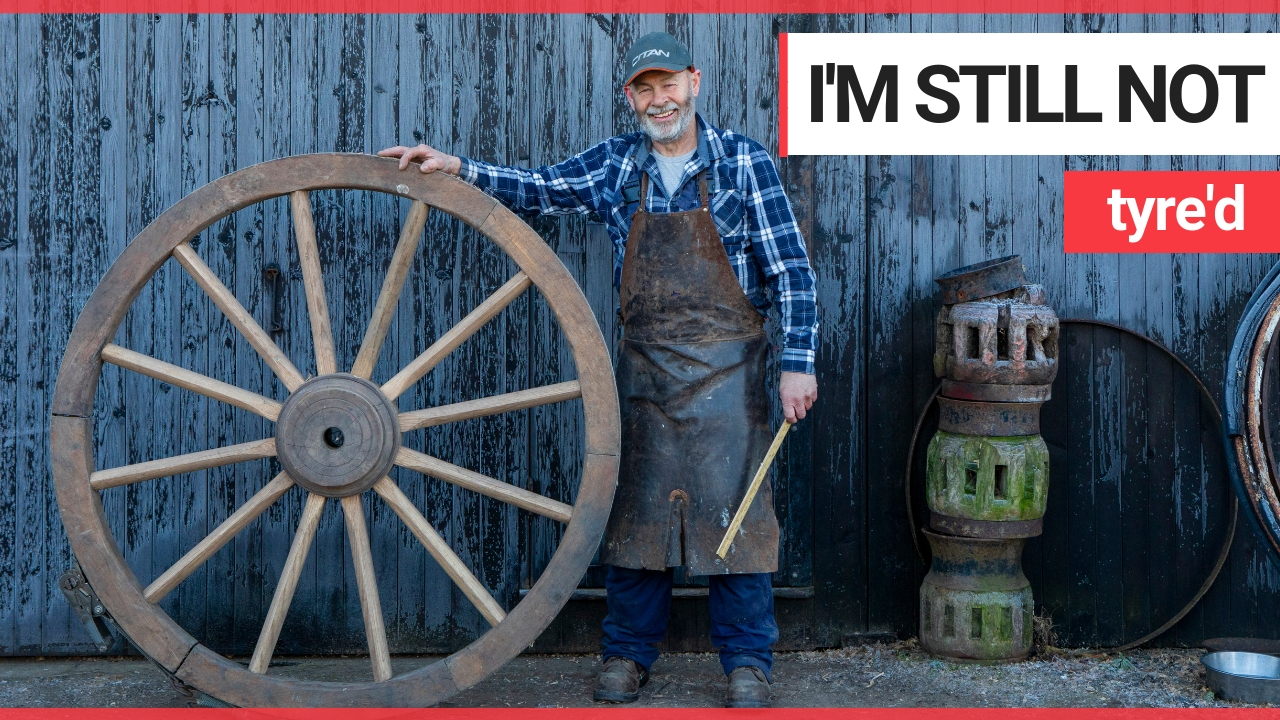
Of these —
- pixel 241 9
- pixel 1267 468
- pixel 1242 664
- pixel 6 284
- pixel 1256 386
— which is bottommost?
pixel 1242 664

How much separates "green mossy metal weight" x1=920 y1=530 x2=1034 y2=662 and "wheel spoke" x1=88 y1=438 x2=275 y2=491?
1.93 meters

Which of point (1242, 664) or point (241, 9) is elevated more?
point (241, 9)

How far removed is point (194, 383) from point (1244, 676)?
Result: 2.84 metres

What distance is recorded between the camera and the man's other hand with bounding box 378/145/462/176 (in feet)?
9.23

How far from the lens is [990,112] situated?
3.54 metres

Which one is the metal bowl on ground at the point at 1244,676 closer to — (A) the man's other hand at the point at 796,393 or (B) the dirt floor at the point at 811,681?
(B) the dirt floor at the point at 811,681

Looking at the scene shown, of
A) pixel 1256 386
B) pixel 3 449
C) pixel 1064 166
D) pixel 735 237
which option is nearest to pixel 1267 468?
pixel 1256 386

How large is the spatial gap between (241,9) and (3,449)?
153cm

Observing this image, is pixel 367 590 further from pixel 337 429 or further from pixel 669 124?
pixel 669 124

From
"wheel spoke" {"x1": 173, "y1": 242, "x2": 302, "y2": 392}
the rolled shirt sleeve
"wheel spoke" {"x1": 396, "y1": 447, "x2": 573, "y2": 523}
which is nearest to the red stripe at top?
the rolled shirt sleeve

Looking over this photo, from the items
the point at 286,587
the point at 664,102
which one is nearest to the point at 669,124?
the point at 664,102

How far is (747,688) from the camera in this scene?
2.94 meters

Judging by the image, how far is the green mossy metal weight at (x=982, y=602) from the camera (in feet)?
10.6

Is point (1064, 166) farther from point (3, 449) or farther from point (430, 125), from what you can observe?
point (3, 449)
